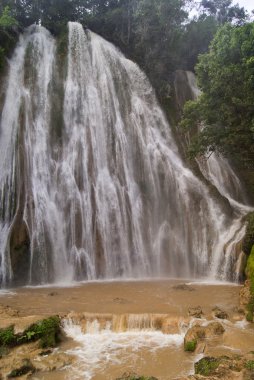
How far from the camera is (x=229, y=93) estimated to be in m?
17.3

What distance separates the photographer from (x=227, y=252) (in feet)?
51.5

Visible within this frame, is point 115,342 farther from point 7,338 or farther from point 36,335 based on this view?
point 7,338

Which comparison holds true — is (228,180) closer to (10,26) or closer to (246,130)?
(246,130)

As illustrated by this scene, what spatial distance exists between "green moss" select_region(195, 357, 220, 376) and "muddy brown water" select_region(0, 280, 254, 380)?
475mm

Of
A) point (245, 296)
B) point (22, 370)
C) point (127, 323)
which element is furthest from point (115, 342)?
point (245, 296)

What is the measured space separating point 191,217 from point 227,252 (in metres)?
2.98

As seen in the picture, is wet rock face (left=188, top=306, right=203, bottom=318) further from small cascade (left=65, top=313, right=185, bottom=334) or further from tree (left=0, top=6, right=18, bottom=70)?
tree (left=0, top=6, right=18, bottom=70)

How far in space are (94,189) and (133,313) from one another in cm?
905

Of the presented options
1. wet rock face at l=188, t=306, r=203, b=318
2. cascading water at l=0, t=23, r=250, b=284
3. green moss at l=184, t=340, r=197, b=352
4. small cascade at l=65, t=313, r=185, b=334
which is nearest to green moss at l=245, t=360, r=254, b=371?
green moss at l=184, t=340, r=197, b=352

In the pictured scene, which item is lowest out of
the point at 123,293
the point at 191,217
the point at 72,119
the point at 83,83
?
the point at 123,293

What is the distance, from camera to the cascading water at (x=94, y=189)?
1659 centimetres

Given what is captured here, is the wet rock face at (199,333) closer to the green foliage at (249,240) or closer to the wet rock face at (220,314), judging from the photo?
the wet rock face at (220,314)

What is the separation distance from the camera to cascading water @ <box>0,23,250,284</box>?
16594 mm

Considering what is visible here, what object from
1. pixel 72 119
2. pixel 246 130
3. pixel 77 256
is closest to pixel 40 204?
pixel 77 256
